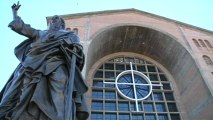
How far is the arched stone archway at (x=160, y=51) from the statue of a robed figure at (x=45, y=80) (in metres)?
7.64

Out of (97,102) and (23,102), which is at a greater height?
(97,102)

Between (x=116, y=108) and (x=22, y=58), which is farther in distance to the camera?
(x=116, y=108)

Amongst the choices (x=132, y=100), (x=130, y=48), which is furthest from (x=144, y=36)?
(x=132, y=100)

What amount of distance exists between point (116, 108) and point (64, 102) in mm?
8111

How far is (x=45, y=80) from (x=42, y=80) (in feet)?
0.11

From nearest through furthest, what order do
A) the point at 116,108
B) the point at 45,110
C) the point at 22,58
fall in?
the point at 45,110 → the point at 22,58 → the point at 116,108

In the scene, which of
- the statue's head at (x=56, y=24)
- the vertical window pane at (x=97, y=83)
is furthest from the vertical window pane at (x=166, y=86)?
the statue's head at (x=56, y=24)

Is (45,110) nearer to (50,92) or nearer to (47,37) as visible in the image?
(50,92)

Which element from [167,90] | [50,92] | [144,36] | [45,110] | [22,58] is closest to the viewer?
[45,110]

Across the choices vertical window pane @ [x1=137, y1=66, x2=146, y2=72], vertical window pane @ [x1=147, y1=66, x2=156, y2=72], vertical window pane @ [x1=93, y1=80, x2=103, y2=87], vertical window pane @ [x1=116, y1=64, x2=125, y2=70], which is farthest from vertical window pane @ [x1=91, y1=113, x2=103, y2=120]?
vertical window pane @ [x1=147, y1=66, x2=156, y2=72]

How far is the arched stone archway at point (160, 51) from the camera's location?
9974mm

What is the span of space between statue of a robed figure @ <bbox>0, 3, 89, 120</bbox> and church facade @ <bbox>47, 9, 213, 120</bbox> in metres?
6.43

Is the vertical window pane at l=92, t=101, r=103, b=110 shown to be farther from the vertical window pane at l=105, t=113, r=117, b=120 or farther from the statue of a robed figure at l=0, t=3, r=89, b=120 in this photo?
the statue of a robed figure at l=0, t=3, r=89, b=120

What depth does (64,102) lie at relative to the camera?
1.89 m
